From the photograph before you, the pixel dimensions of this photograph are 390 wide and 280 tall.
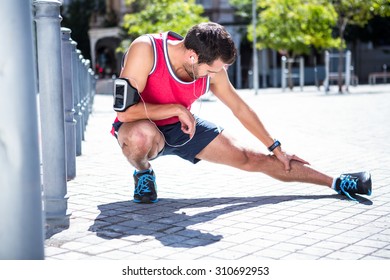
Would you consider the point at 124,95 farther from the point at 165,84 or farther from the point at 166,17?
the point at 166,17

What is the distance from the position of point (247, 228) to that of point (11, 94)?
1.93 metres

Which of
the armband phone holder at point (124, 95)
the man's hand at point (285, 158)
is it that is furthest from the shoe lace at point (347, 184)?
the armband phone holder at point (124, 95)

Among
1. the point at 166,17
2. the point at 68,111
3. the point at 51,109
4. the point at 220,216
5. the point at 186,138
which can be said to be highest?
the point at 166,17

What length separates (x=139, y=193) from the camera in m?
4.38


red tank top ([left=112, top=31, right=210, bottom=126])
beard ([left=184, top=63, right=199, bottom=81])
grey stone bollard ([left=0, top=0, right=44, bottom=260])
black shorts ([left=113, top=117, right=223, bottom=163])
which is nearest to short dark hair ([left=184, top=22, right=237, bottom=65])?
beard ([left=184, top=63, right=199, bottom=81])

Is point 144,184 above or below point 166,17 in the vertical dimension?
below

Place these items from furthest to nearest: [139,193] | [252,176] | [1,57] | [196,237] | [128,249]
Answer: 1. [252,176]
2. [139,193]
3. [196,237]
4. [128,249]
5. [1,57]

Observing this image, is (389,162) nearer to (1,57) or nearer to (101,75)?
(1,57)

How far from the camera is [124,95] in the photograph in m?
4.04

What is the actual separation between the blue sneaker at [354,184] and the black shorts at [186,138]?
0.94 metres

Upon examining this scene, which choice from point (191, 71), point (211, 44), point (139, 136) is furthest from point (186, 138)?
point (211, 44)

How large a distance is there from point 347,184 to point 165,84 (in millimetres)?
1453

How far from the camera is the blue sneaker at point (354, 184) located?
444cm

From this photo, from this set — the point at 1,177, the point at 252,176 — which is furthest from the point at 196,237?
the point at 252,176
